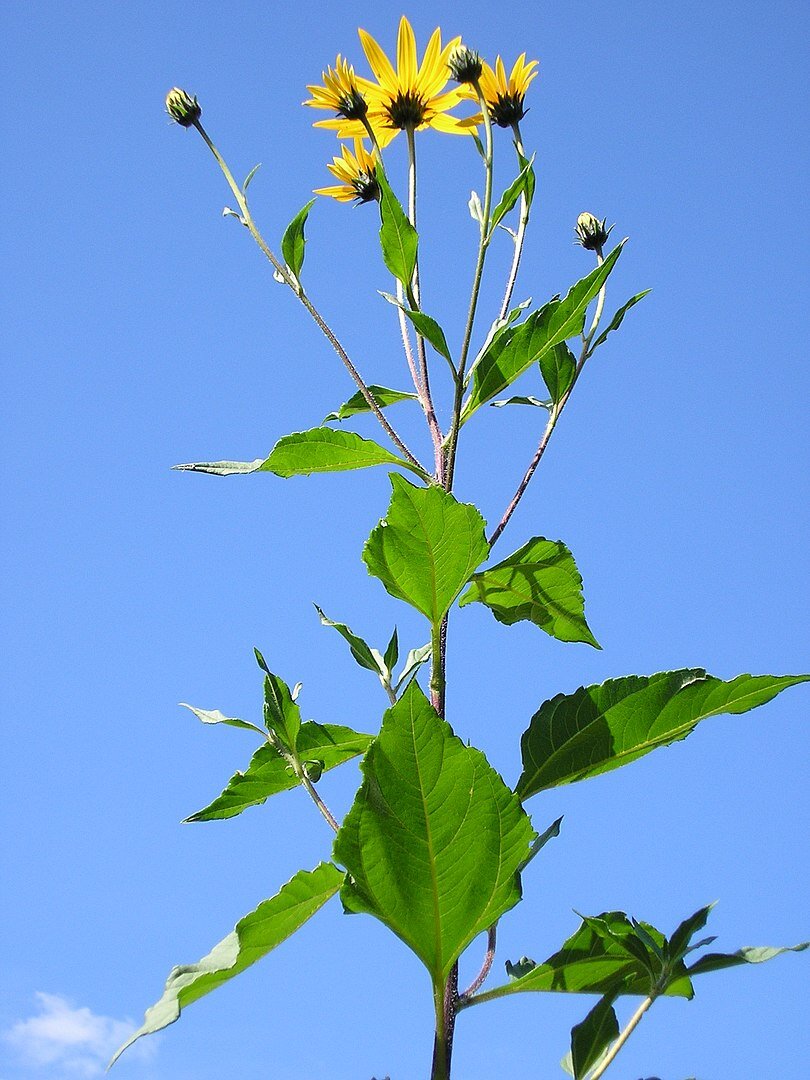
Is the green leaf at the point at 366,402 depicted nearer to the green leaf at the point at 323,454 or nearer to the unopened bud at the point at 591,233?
the green leaf at the point at 323,454

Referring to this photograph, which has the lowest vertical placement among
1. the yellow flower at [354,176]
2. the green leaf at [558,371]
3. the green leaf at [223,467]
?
the green leaf at [223,467]

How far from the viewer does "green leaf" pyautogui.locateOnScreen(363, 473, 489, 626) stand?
155 centimetres

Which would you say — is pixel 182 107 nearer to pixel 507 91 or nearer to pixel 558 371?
pixel 507 91

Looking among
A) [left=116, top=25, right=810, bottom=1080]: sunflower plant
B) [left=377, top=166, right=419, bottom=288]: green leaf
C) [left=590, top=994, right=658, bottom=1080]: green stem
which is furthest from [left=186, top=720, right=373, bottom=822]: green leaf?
[left=377, top=166, right=419, bottom=288]: green leaf

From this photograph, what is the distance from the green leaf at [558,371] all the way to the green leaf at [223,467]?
0.63 metres

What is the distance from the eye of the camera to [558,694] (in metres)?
1.72

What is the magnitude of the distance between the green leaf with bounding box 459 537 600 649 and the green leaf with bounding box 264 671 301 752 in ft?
1.23

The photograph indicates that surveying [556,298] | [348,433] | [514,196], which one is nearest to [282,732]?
[348,433]

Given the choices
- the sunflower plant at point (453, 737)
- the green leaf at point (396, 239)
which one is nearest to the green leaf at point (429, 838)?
the sunflower plant at point (453, 737)

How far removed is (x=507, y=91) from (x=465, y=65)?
148 millimetres

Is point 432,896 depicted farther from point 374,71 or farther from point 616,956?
point 374,71

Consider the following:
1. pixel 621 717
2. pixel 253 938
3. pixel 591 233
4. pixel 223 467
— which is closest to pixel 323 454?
pixel 223 467

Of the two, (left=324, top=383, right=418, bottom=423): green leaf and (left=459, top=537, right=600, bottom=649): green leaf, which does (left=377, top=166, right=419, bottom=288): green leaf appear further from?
(left=459, top=537, right=600, bottom=649): green leaf

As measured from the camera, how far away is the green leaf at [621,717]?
1.67m
